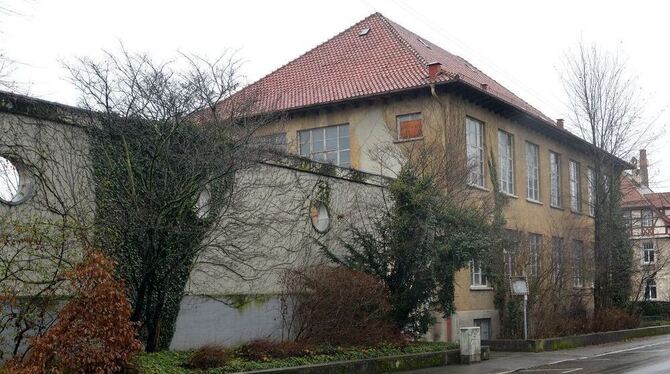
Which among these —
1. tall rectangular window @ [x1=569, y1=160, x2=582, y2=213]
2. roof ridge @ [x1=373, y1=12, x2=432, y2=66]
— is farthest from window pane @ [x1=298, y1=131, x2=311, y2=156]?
tall rectangular window @ [x1=569, y1=160, x2=582, y2=213]

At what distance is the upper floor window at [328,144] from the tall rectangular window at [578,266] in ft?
29.6

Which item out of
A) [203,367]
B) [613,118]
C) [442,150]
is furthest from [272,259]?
[613,118]

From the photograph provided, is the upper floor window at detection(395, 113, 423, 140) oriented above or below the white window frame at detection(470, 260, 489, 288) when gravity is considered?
above

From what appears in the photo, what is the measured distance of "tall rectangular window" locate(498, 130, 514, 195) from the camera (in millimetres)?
30438

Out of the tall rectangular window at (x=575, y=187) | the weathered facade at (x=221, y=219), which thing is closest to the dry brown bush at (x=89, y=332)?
the weathered facade at (x=221, y=219)

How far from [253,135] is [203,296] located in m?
3.73

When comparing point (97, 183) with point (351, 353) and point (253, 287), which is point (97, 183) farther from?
point (351, 353)

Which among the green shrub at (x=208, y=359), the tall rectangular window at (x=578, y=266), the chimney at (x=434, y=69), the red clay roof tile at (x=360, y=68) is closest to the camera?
the green shrub at (x=208, y=359)

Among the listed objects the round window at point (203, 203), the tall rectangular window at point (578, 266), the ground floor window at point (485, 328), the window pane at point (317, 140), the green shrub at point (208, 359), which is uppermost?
the window pane at point (317, 140)

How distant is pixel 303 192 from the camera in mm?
20000

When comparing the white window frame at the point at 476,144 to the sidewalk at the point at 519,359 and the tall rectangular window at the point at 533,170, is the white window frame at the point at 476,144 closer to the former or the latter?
the tall rectangular window at the point at 533,170

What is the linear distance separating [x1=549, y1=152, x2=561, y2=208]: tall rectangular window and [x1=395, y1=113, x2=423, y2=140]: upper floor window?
1070 centimetres

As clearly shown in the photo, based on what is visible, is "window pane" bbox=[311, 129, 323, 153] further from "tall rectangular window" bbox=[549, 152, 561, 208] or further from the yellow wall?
"tall rectangular window" bbox=[549, 152, 561, 208]

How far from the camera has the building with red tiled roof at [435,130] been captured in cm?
2592
